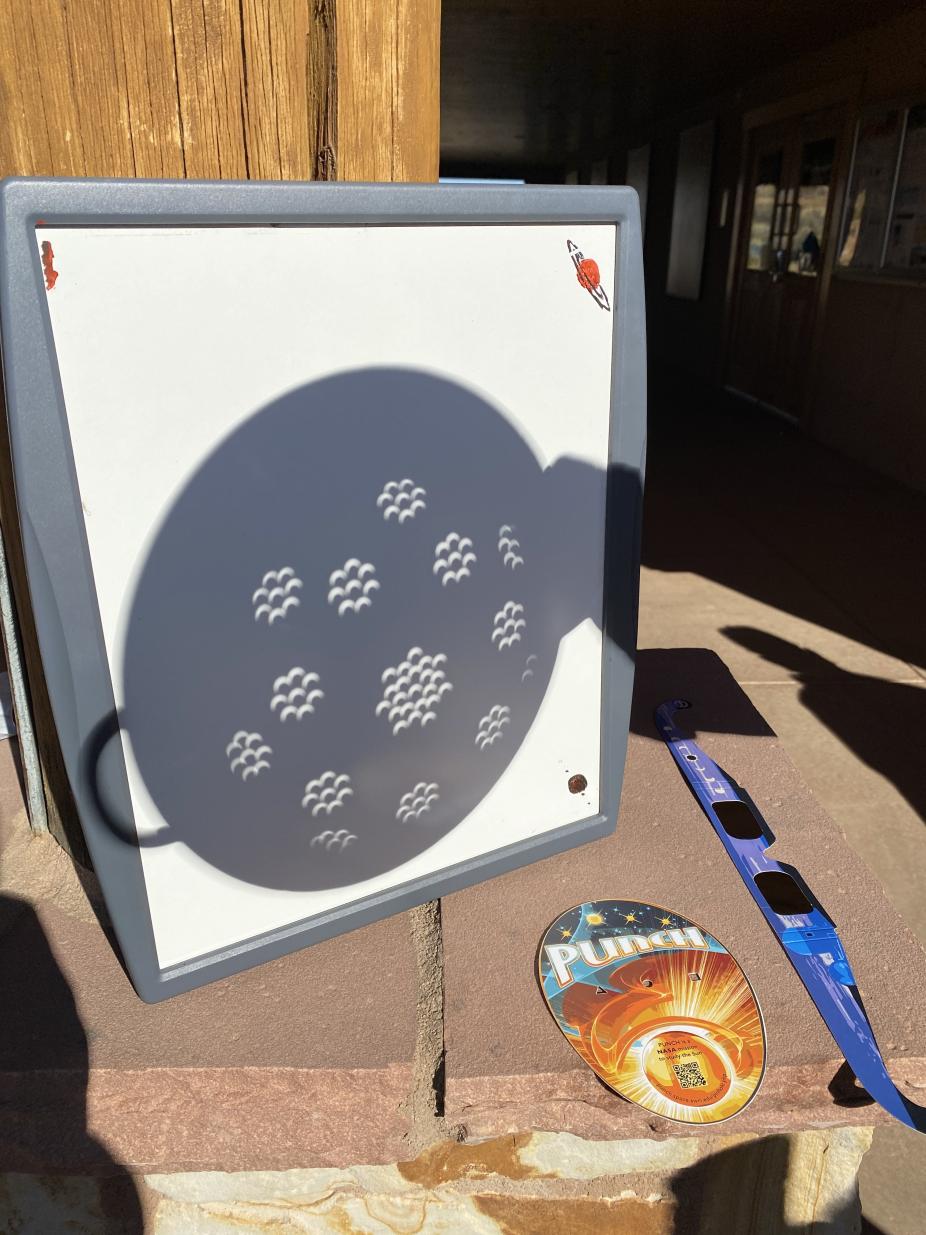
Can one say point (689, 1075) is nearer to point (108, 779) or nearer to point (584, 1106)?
point (584, 1106)

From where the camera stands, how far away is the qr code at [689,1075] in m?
1.00

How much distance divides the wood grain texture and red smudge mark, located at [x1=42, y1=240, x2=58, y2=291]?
402 mm

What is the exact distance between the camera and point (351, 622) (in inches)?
39.1

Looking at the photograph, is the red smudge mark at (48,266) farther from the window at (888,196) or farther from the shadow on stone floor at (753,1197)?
the window at (888,196)

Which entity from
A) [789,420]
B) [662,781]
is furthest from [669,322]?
[662,781]

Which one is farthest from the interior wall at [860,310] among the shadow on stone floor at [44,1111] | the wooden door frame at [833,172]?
the shadow on stone floor at [44,1111]

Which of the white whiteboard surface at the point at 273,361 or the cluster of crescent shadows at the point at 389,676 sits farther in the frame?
the cluster of crescent shadows at the point at 389,676

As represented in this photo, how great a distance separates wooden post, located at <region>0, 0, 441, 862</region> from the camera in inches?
37.3

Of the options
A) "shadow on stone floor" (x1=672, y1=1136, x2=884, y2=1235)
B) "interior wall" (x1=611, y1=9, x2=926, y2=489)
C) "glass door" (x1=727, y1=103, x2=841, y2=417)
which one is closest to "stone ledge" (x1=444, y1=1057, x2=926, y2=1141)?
"shadow on stone floor" (x1=672, y1=1136, x2=884, y2=1235)

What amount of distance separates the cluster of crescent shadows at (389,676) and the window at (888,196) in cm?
→ 583

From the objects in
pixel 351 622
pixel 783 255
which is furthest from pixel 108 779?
pixel 783 255

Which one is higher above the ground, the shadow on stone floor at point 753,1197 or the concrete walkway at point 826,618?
the shadow on stone floor at point 753,1197

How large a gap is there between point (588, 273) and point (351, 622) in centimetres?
46

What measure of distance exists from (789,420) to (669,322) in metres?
3.83
